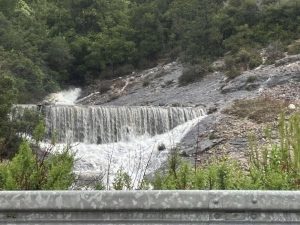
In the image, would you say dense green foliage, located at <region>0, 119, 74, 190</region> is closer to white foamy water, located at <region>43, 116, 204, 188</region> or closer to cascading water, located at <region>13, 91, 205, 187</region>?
white foamy water, located at <region>43, 116, 204, 188</region>

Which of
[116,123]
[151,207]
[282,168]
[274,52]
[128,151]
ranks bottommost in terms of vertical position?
[151,207]

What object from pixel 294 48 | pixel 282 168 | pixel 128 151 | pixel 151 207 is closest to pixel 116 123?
pixel 128 151

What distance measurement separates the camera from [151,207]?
3168 millimetres

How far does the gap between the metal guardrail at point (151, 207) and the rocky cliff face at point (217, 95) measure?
14497 mm

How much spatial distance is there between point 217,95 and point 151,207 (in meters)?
22.5

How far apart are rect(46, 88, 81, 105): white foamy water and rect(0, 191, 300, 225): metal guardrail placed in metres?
28.3

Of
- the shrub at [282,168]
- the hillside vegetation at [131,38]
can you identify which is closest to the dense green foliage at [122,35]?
the hillside vegetation at [131,38]

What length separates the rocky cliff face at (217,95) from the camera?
20375 mm

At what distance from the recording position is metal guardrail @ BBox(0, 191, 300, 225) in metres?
3.13

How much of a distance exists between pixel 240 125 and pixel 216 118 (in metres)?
1.34

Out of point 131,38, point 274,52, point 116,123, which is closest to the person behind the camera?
point 116,123

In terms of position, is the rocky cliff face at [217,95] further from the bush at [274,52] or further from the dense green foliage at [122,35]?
the dense green foliage at [122,35]

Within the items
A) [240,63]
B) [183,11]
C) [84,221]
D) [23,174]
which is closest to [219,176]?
[23,174]

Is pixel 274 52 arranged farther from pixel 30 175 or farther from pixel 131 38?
pixel 30 175
